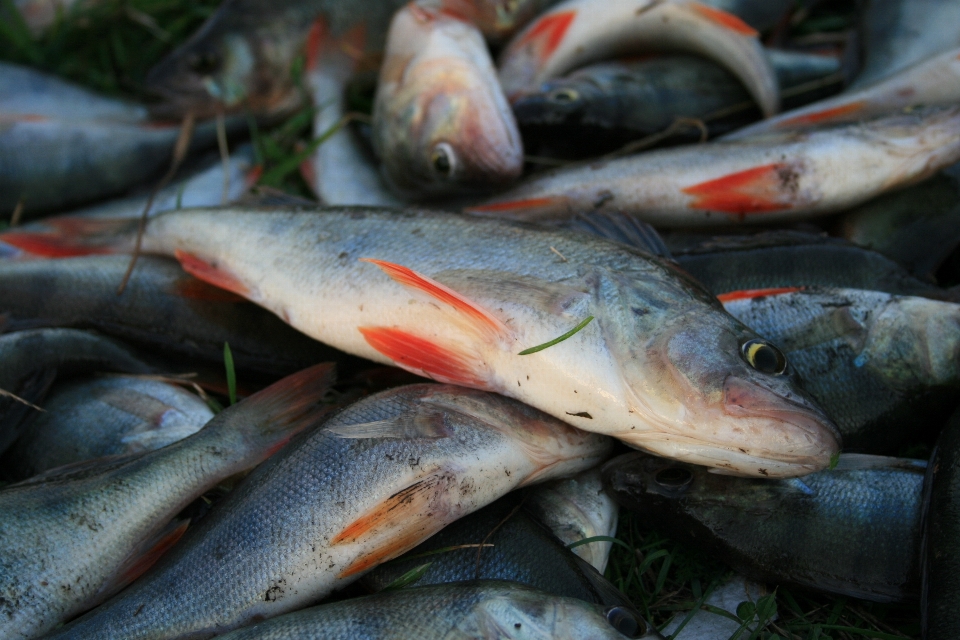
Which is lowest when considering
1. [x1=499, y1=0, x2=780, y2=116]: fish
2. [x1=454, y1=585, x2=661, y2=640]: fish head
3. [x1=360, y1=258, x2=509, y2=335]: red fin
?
[x1=454, y1=585, x2=661, y2=640]: fish head

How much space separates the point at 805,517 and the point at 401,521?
47.8 inches

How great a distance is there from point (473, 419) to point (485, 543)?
0.36 m

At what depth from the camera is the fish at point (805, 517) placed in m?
2.23

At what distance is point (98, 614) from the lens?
2008 millimetres

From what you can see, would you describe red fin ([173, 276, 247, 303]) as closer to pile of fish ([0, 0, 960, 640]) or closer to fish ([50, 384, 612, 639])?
pile of fish ([0, 0, 960, 640])

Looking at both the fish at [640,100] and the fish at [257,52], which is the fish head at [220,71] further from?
the fish at [640,100]

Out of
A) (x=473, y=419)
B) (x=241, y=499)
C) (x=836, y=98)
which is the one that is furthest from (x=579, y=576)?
(x=836, y=98)

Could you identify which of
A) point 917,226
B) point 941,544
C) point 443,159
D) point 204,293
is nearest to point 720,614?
point 941,544

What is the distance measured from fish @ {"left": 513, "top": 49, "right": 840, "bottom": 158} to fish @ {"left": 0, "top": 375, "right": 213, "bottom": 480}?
1.89m

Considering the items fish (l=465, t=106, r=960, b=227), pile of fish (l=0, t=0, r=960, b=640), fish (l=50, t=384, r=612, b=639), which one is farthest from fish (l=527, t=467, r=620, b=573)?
fish (l=465, t=106, r=960, b=227)

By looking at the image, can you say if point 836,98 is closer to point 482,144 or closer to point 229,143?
point 482,144

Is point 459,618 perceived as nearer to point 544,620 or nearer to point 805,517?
point 544,620

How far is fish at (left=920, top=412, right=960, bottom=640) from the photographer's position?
2.02 m

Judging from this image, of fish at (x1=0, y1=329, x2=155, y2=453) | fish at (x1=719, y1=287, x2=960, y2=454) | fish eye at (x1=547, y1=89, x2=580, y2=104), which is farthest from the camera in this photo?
fish eye at (x1=547, y1=89, x2=580, y2=104)
